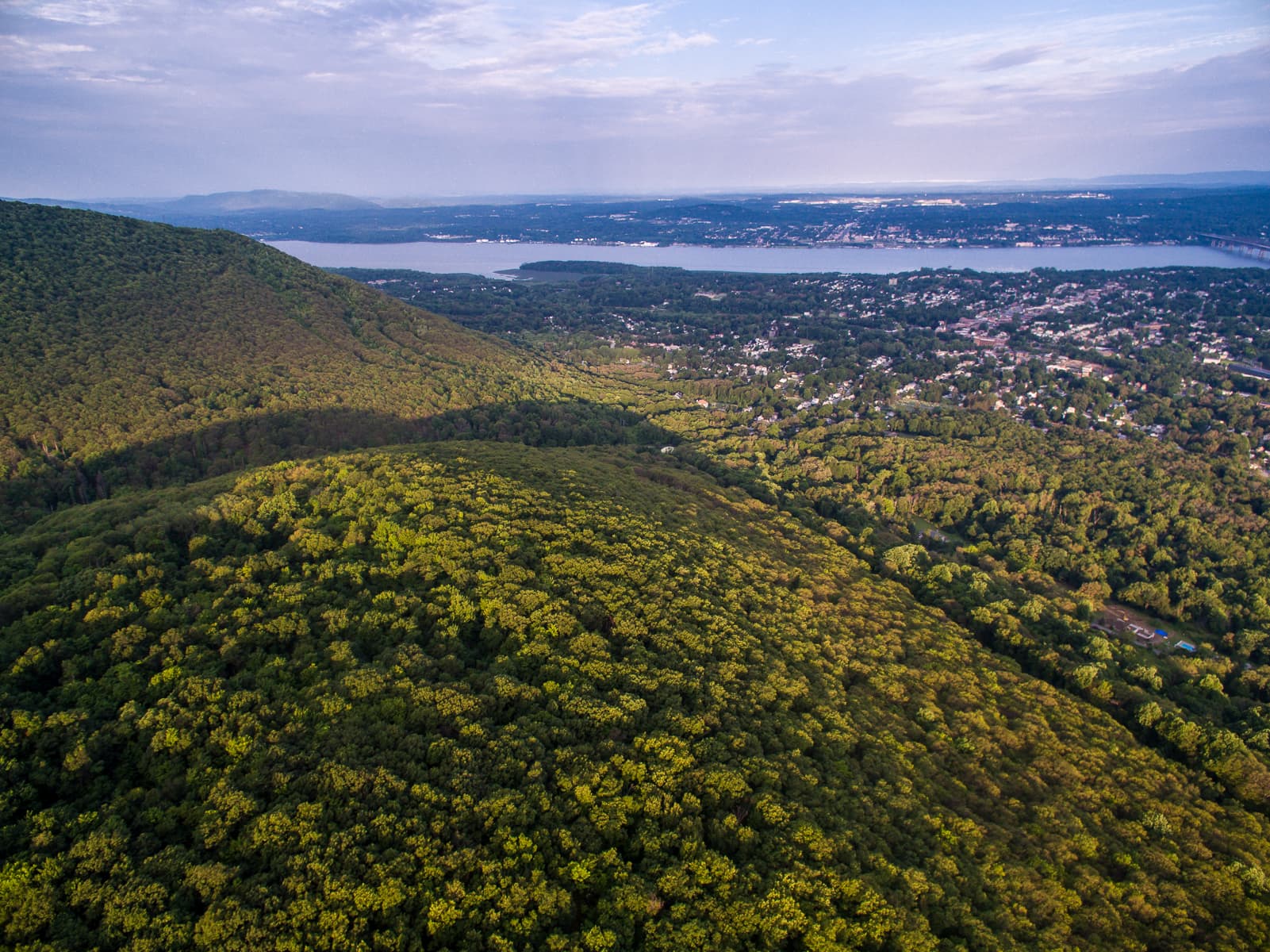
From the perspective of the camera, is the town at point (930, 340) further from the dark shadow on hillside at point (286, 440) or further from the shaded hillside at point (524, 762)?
the shaded hillside at point (524, 762)

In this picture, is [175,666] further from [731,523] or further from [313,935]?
[731,523]

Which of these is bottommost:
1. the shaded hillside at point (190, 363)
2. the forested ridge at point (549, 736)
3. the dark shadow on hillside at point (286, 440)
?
the forested ridge at point (549, 736)

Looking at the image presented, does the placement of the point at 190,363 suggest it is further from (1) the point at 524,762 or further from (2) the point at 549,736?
(1) the point at 524,762

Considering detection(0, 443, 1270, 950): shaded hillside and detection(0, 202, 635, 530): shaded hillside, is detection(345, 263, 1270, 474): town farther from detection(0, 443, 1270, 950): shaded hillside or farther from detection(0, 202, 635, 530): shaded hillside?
detection(0, 443, 1270, 950): shaded hillside

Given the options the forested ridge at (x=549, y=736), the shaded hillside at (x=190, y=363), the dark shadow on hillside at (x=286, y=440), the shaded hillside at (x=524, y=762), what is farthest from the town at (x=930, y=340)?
the shaded hillside at (x=524, y=762)

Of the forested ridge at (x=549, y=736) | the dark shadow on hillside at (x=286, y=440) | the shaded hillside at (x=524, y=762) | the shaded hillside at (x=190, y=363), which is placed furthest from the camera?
the shaded hillside at (x=190, y=363)

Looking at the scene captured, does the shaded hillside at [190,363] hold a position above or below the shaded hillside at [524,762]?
above

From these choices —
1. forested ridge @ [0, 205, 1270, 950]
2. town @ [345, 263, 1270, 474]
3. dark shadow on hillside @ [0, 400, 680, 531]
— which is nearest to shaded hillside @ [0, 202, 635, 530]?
dark shadow on hillside @ [0, 400, 680, 531]
